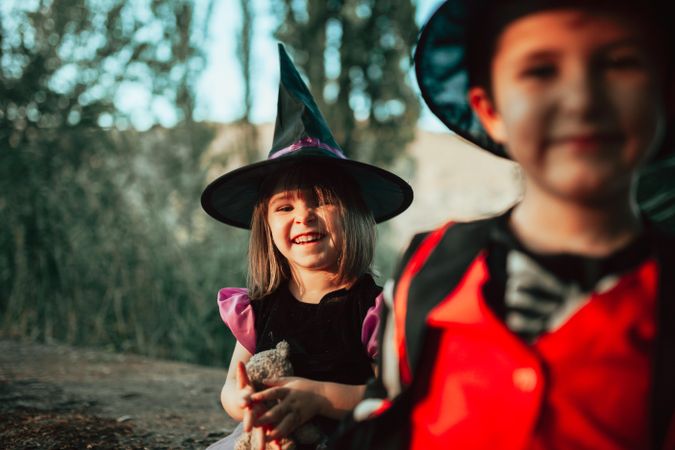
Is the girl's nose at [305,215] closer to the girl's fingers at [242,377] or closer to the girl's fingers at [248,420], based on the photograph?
the girl's fingers at [242,377]

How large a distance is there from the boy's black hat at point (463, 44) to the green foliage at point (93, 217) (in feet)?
14.4

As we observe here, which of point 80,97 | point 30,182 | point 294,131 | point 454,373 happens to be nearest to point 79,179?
point 30,182

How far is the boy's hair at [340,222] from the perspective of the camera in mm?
2178

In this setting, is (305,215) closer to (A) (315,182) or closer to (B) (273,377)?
(A) (315,182)

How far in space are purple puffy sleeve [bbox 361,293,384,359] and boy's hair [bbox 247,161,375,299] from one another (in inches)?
8.0

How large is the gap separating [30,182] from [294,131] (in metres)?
4.75

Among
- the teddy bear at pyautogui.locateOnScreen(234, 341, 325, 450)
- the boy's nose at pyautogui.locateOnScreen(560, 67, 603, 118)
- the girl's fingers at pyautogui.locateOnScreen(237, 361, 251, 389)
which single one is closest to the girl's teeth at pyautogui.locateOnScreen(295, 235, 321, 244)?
the teddy bear at pyautogui.locateOnScreen(234, 341, 325, 450)

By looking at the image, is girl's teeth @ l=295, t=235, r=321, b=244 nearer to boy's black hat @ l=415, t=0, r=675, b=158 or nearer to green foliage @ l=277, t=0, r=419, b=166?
boy's black hat @ l=415, t=0, r=675, b=158

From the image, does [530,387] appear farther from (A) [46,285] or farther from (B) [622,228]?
(A) [46,285]

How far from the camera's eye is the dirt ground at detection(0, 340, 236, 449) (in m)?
2.84

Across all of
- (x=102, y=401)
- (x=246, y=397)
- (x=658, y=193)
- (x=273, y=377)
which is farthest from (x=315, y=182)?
(x=102, y=401)

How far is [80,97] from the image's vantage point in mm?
6832

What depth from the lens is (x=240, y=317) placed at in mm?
2221

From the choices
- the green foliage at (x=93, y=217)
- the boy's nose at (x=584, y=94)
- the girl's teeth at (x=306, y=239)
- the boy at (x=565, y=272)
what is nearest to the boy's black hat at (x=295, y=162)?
the girl's teeth at (x=306, y=239)
